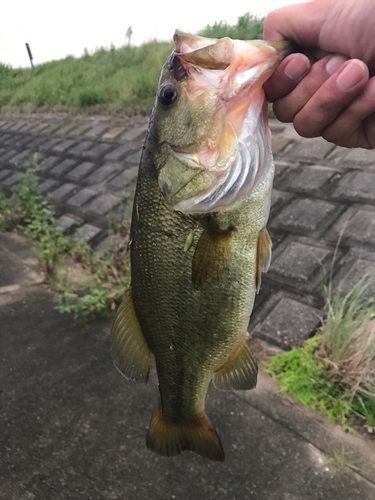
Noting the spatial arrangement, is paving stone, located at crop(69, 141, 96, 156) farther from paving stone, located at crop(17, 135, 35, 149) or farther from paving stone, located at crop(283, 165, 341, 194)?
paving stone, located at crop(283, 165, 341, 194)

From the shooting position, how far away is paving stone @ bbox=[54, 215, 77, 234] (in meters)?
5.27

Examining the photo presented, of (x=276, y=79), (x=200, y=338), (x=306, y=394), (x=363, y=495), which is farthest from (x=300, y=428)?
(x=276, y=79)

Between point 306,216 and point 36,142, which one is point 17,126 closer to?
point 36,142

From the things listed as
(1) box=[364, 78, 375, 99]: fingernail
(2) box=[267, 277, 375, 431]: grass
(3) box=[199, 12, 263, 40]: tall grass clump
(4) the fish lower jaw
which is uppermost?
(3) box=[199, 12, 263, 40]: tall grass clump

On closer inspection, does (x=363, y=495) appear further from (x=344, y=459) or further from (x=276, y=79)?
(x=276, y=79)

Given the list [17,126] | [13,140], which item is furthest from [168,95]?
[17,126]

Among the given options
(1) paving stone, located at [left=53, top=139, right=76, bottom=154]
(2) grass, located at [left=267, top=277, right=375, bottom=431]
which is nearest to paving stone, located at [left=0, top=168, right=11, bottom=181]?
(1) paving stone, located at [left=53, top=139, right=76, bottom=154]

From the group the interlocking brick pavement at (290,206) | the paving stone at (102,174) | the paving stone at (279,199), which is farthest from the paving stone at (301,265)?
the paving stone at (102,174)

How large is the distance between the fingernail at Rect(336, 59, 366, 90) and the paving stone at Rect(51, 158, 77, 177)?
5.70 m

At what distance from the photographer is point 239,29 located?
6859mm

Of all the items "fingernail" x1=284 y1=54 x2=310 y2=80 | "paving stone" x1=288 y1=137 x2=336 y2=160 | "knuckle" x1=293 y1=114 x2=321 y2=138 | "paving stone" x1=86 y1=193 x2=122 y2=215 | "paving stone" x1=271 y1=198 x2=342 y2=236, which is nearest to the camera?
"fingernail" x1=284 y1=54 x2=310 y2=80

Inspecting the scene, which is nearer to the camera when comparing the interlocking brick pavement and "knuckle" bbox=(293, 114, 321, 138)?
"knuckle" bbox=(293, 114, 321, 138)

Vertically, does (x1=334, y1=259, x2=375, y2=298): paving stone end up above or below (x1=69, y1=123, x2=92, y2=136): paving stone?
below

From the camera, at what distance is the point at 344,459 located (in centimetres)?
234
